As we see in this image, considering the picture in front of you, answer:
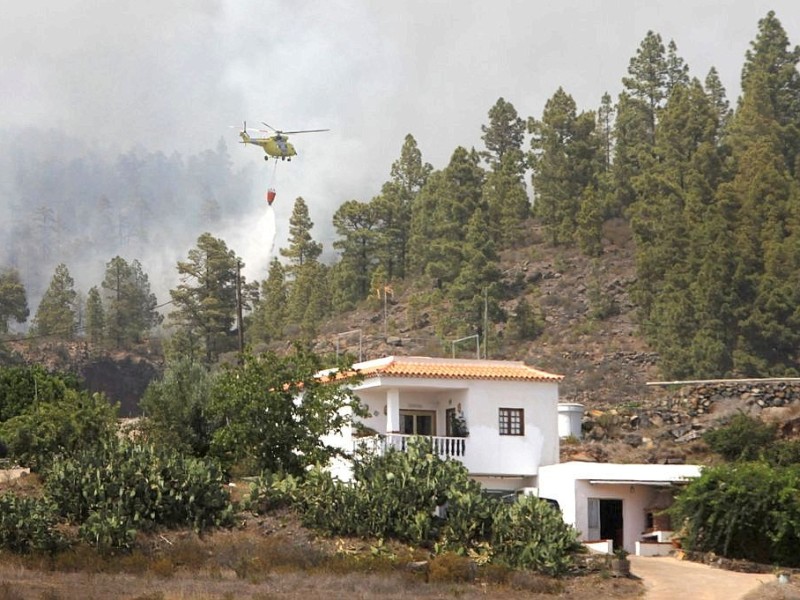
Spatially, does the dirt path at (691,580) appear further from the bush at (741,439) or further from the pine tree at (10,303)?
the pine tree at (10,303)

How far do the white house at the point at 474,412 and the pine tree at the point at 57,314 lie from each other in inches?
2541

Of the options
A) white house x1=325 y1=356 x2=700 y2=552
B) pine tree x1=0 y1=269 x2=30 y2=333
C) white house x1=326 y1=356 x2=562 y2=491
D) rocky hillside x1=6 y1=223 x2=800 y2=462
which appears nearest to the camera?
white house x1=325 y1=356 x2=700 y2=552

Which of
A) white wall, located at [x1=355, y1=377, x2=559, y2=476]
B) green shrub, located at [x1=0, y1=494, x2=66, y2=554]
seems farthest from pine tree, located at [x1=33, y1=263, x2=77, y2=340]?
green shrub, located at [x1=0, y1=494, x2=66, y2=554]

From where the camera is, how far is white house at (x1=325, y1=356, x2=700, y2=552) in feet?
138

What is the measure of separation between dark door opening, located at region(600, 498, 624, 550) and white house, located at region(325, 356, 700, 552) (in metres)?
0.03

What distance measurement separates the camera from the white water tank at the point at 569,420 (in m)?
51.9

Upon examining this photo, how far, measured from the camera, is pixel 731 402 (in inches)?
2234

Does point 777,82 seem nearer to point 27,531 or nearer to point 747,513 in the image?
point 747,513

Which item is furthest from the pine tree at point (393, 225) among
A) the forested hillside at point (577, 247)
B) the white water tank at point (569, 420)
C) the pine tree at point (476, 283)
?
the white water tank at point (569, 420)

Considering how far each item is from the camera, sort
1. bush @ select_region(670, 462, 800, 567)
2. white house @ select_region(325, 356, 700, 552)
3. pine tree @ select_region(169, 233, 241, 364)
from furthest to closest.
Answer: pine tree @ select_region(169, 233, 241, 364), white house @ select_region(325, 356, 700, 552), bush @ select_region(670, 462, 800, 567)

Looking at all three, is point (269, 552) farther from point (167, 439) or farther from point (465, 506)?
point (167, 439)

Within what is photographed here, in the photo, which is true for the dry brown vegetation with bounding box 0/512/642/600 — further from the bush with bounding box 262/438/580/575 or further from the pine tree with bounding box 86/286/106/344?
the pine tree with bounding box 86/286/106/344

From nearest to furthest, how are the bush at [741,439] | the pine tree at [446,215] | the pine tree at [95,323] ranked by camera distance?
the bush at [741,439] < the pine tree at [446,215] < the pine tree at [95,323]

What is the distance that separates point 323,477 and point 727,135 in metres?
55.5
